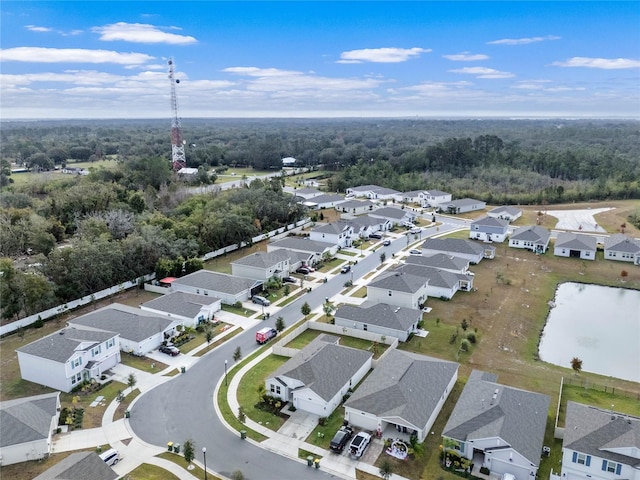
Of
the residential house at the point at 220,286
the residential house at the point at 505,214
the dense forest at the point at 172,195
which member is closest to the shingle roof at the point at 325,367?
the residential house at the point at 220,286

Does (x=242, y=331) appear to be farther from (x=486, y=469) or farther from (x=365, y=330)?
(x=486, y=469)

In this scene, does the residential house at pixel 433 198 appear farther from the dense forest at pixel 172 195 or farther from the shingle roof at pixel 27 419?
the shingle roof at pixel 27 419

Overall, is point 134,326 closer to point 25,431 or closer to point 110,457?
point 25,431

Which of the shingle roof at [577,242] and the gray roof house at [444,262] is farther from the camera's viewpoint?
the shingle roof at [577,242]

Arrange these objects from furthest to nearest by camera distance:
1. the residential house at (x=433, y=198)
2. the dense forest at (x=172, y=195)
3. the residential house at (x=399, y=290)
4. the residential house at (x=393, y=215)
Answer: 1. the residential house at (x=433, y=198)
2. the residential house at (x=393, y=215)
3. the dense forest at (x=172, y=195)
4. the residential house at (x=399, y=290)

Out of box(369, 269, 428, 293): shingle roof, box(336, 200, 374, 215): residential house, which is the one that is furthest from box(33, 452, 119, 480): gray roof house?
box(336, 200, 374, 215): residential house

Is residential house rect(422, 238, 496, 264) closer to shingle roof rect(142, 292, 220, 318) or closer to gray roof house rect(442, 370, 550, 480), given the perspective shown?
shingle roof rect(142, 292, 220, 318)
